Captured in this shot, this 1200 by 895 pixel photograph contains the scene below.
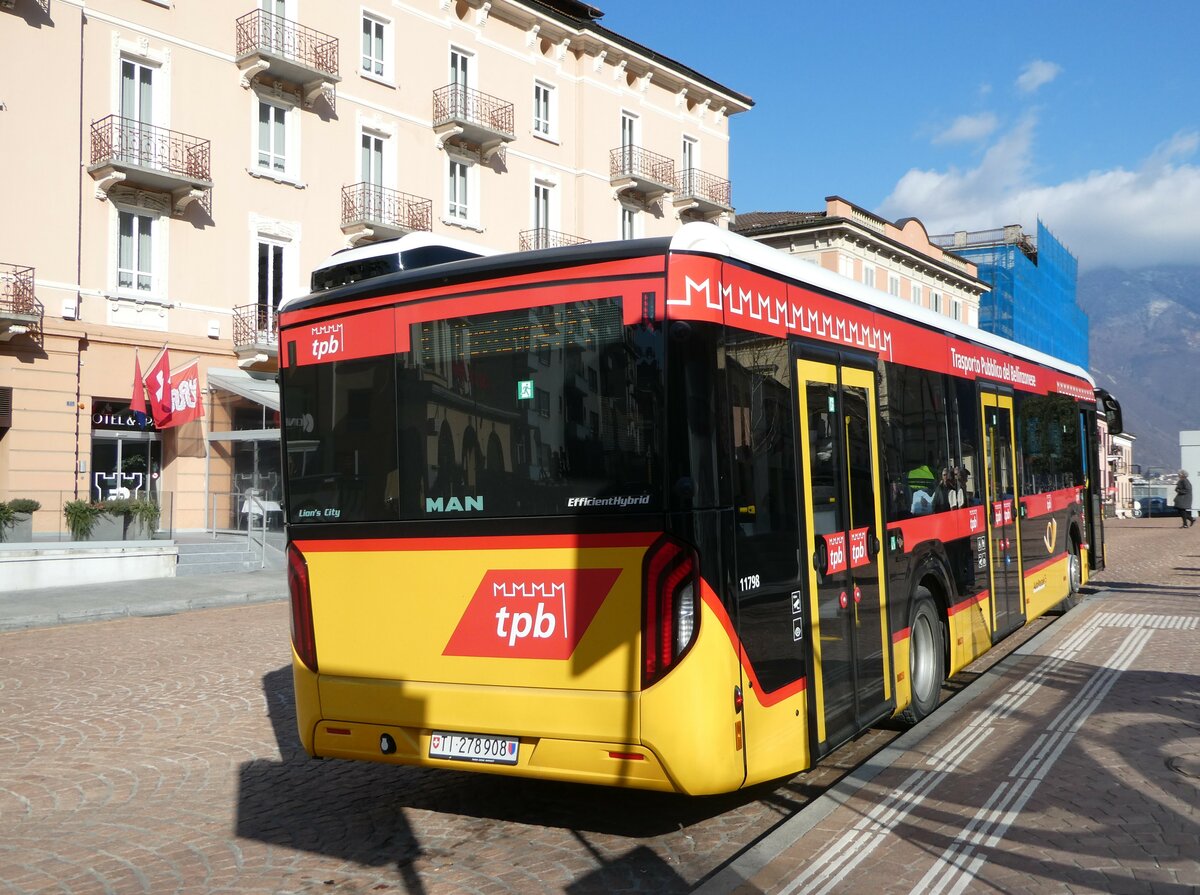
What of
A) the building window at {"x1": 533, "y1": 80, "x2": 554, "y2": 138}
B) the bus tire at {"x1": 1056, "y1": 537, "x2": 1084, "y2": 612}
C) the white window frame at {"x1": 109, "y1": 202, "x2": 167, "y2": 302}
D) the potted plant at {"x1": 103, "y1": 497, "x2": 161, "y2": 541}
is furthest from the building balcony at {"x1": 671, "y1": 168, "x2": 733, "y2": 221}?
the bus tire at {"x1": 1056, "y1": 537, "x2": 1084, "y2": 612}

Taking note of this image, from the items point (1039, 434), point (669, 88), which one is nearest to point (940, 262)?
point (669, 88)

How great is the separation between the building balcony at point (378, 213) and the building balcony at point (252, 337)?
3.47 m

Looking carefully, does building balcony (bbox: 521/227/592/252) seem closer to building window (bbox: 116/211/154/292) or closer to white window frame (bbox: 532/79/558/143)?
white window frame (bbox: 532/79/558/143)

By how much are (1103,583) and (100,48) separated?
23.3 metres

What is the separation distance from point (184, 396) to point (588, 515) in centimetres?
2347

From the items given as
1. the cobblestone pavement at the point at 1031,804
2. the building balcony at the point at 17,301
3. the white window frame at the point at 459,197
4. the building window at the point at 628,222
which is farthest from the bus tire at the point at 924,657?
the building window at the point at 628,222

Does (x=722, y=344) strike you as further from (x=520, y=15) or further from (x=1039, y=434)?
(x=520, y=15)

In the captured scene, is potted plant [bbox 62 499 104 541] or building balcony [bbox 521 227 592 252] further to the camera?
building balcony [bbox 521 227 592 252]

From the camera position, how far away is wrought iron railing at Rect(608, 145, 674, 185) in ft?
127

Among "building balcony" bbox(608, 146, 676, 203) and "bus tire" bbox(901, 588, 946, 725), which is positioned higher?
"building balcony" bbox(608, 146, 676, 203)

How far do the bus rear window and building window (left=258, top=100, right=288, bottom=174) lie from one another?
2477 cm

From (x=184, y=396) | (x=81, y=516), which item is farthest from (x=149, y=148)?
(x=81, y=516)

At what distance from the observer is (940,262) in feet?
182

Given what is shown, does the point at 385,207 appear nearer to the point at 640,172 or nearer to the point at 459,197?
the point at 459,197
